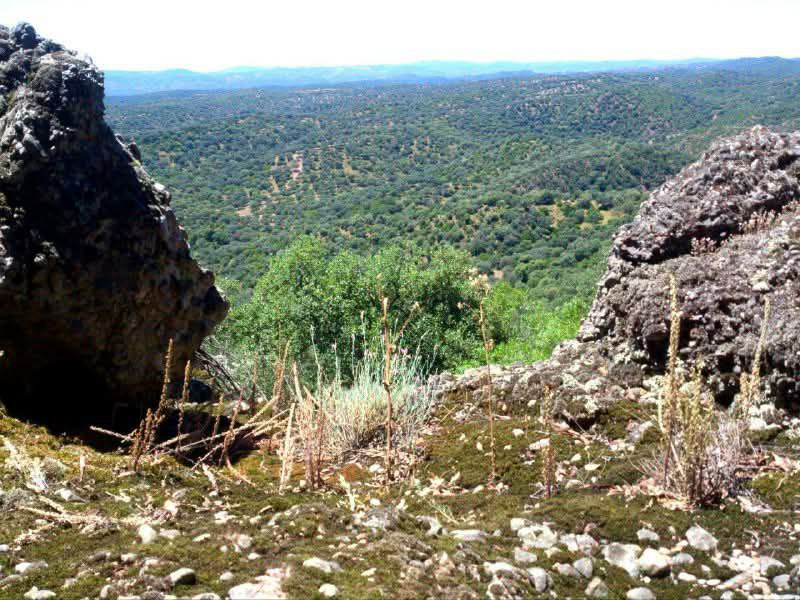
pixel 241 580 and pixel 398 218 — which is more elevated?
pixel 241 580

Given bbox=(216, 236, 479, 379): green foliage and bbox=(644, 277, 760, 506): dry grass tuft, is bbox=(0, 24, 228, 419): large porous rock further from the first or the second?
bbox=(216, 236, 479, 379): green foliage

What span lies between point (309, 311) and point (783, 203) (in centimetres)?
874

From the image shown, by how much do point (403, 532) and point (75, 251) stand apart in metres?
3.32

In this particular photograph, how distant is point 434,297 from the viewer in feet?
48.6

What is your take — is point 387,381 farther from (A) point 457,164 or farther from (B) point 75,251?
(A) point 457,164

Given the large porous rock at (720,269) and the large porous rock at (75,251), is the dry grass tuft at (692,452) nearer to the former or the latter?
the large porous rock at (720,269)

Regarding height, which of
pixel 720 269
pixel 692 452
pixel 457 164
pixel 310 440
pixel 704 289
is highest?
pixel 720 269

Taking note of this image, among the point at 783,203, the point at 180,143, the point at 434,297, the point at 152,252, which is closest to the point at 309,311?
the point at 434,297

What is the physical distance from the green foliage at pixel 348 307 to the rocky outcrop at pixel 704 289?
5.82m

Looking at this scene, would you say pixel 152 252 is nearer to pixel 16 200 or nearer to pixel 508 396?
pixel 16 200

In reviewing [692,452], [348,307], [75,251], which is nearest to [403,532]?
[692,452]

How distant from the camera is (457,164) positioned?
101 metres

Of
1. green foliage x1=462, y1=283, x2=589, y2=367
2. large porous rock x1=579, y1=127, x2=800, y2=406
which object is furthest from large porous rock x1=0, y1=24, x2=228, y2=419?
green foliage x1=462, y1=283, x2=589, y2=367

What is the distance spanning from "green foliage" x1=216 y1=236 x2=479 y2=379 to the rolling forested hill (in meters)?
15.4
